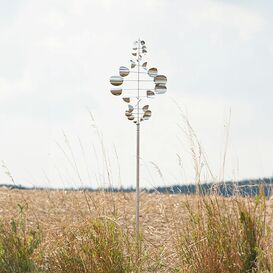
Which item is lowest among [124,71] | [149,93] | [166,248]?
[166,248]

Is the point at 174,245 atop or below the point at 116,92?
below

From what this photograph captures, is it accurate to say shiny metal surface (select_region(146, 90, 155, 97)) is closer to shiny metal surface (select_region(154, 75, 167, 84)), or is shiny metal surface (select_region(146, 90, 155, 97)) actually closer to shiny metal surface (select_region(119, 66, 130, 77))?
shiny metal surface (select_region(154, 75, 167, 84))

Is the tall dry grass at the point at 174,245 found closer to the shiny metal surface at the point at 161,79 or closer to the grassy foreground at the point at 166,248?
the grassy foreground at the point at 166,248

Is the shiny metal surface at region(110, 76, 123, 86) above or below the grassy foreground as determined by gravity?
above

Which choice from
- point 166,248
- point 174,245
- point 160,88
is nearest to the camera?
point 174,245

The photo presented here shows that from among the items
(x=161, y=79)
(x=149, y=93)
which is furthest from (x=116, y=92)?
(x=161, y=79)

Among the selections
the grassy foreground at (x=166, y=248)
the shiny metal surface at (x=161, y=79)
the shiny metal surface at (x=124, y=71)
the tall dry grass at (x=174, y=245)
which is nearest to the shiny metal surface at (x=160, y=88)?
the shiny metal surface at (x=161, y=79)

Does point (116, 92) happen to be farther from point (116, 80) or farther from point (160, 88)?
point (160, 88)

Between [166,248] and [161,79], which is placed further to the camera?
[166,248]

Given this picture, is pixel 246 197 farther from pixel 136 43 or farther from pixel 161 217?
pixel 161 217

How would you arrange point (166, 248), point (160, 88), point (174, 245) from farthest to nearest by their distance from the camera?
point (166, 248)
point (160, 88)
point (174, 245)

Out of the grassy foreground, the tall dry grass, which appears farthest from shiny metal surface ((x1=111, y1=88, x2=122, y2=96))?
the grassy foreground

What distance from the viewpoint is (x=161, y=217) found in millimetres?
6531

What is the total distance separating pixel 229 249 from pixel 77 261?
1.11 m
